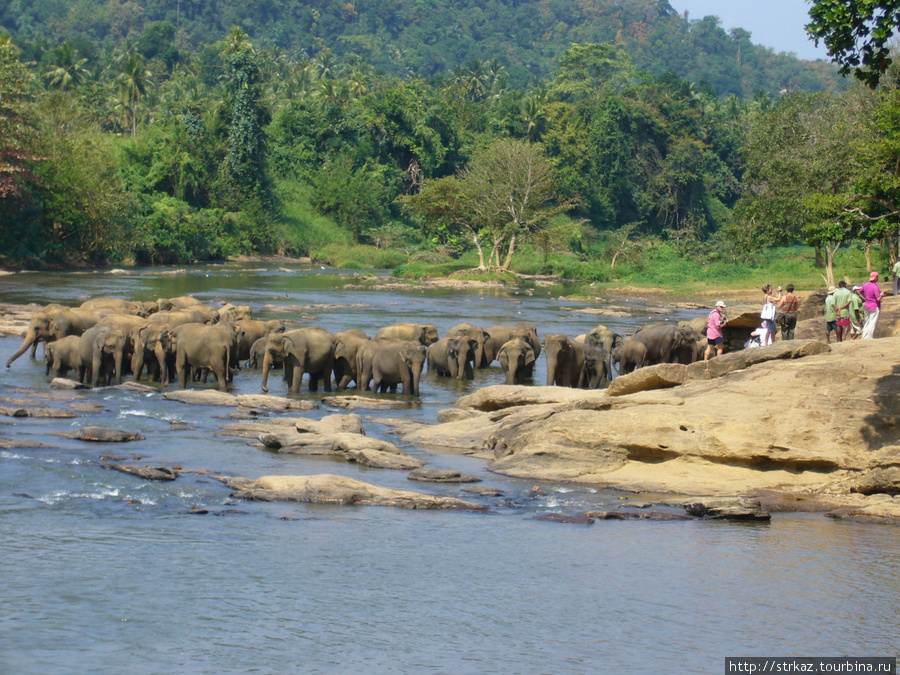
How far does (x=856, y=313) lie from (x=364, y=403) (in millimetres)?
9641

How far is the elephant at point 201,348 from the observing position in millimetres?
21750

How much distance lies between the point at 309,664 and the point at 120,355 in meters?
14.3

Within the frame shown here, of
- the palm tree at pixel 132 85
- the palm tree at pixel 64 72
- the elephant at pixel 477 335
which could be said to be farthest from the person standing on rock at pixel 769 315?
the palm tree at pixel 64 72

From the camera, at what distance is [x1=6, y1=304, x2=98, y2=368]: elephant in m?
23.9

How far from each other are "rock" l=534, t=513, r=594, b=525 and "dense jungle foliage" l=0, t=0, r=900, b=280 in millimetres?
29709

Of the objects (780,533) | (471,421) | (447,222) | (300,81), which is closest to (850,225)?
(780,533)

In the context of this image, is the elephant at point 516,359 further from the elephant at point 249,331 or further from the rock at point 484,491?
the rock at point 484,491

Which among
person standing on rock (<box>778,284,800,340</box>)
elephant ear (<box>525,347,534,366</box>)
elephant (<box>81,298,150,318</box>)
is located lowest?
elephant ear (<box>525,347,534,366</box>)

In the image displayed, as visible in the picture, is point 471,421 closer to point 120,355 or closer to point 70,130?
point 120,355

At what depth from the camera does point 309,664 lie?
8445 mm

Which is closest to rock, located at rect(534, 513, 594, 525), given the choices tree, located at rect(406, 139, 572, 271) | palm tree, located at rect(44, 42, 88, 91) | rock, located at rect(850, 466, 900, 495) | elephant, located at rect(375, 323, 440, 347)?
rock, located at rect(850, 466, 900, 495)

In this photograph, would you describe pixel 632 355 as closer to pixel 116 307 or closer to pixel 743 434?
pixel 743 434

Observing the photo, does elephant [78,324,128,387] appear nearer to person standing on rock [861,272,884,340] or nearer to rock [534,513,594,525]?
rock [534,513,594,525]

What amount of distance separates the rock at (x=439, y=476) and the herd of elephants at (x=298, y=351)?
303 inches
